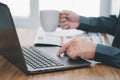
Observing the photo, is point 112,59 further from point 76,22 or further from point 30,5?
point 30,5

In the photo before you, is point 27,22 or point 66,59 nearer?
point 66,59

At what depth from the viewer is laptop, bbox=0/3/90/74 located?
2.84 ft

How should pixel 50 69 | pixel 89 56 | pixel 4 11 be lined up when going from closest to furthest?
pixel 4 11 → pixel 50 69 → pixel 89 56

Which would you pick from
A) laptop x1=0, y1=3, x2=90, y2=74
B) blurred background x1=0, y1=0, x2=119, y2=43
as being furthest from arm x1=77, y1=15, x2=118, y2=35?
blurred background x1=0, y1=0, x2=119, y2=43

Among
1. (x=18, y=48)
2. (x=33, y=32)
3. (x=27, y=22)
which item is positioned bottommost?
(x=27, y=22)

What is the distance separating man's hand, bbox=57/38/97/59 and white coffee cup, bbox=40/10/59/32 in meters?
0.41

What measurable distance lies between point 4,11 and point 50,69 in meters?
0.25

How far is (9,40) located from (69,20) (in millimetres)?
743

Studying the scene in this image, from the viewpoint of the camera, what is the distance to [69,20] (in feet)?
5.37

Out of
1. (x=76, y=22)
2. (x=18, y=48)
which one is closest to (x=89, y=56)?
(x=18, y=48)

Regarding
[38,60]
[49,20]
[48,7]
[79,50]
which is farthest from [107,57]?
[48,7]

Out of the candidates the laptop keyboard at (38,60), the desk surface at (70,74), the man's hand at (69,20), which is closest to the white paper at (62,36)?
the man's hand at (69,20)

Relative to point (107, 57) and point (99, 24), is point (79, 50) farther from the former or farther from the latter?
point (99, 24)

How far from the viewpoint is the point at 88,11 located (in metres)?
2.36
